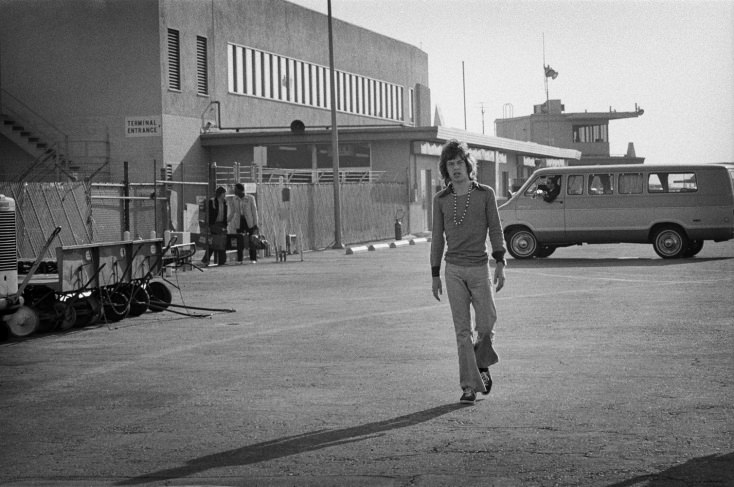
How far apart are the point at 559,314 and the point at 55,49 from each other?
33974 millimetres

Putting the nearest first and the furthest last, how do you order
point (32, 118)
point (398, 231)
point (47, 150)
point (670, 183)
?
point (670, 183), point (398, 231), point (47, 150), point (32, 118)

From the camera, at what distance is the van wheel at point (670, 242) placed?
2772cm

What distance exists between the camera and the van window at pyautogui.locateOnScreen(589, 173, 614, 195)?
92.6 feet

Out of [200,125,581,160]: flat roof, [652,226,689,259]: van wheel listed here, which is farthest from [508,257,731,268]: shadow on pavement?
[200,125,581,160]: flat roof

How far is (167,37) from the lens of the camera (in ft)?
147

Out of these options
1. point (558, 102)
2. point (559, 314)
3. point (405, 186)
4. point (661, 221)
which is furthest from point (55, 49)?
point (558, 102)

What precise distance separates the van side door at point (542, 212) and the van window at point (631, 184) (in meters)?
1.32

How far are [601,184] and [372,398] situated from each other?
19843mm

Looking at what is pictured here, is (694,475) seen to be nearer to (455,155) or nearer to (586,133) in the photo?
(455,155)

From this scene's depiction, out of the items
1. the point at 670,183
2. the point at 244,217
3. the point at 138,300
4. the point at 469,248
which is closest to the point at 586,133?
the point at 670,183

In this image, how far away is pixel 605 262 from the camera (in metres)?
26.8

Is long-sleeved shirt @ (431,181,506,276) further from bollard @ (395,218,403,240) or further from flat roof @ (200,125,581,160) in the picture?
flat roof @ (200,125,581,160)

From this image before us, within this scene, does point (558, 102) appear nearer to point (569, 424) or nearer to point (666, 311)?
point (666, 311)

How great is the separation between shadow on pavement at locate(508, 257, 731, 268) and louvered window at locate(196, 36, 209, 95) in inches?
868
